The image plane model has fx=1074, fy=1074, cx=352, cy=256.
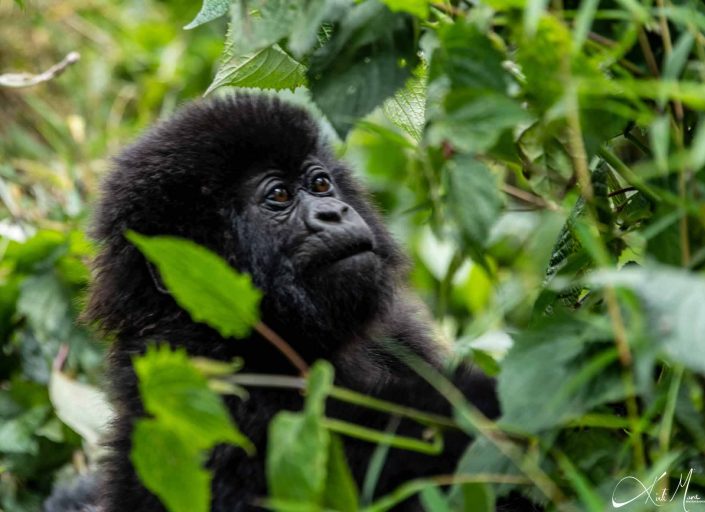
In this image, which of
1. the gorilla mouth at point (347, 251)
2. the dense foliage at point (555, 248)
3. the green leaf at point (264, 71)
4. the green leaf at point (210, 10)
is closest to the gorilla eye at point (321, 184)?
the gorilla mouth at point (347, 251)

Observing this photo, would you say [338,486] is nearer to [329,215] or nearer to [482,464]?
[482,464]

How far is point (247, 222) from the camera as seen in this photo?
2594mm

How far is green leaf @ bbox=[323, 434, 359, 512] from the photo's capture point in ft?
4.82

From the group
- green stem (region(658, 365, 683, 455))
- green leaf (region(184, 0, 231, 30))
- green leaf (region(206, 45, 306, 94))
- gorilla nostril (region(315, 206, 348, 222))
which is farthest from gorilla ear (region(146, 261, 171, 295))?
green stem (region(658, 365, 683, 455))

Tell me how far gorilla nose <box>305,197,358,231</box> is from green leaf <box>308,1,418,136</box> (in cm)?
78

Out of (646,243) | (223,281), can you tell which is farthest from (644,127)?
(223,281)

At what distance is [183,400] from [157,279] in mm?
1114

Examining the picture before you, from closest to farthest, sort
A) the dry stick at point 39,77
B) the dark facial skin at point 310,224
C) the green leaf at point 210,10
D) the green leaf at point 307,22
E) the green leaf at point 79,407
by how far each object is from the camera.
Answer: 1. the green leaf at point 307,22
2. the green leaf at point 210,10
3. the dark facial skin at point 310,224
4. the dry stick at point 39,77
5. the green leaf at point 79,407

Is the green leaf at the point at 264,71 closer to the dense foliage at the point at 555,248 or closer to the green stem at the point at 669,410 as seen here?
the dense foliage at the point at 555,248

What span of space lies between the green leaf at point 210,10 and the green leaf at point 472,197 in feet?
2.05

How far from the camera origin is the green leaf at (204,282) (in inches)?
56.1

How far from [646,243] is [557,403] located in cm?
29

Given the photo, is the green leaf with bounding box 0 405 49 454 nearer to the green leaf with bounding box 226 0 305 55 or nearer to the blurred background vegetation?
the blurred background vegetation

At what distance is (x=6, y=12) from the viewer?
573 centimetres
